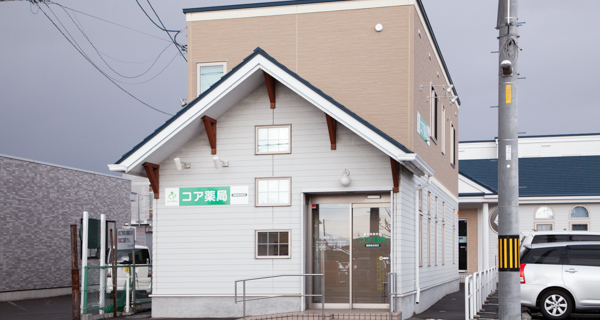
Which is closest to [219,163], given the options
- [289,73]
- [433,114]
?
[289,73]

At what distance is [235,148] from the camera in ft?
50.7

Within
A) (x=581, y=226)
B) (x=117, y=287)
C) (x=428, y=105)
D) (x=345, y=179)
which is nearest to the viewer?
(x=345, y=179)

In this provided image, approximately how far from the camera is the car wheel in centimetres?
1501

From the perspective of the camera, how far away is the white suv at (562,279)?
49.0 feet

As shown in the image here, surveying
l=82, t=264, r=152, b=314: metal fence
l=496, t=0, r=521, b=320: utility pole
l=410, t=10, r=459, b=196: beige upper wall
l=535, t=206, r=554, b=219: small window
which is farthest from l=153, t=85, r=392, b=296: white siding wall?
l=535, t=206, r=554, b=219: small window

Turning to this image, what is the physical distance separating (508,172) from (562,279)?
21.1 ft

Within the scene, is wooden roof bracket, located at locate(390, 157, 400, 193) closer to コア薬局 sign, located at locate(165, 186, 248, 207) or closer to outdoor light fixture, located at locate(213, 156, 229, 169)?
コア薬局 sign, located at locate(165, 186, 248, 207)

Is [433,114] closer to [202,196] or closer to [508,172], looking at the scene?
[202,196]

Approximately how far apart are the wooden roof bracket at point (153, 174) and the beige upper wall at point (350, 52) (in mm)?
3242

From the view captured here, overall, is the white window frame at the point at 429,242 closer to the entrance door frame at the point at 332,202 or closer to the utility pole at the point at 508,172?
the entrance door frame at the point at 332,202

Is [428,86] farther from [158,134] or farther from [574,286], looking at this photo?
[158,134]

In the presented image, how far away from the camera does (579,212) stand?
33250mm

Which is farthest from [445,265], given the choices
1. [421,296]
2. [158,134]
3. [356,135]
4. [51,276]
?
[51,276]

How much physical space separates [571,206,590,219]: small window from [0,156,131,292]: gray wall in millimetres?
22240
